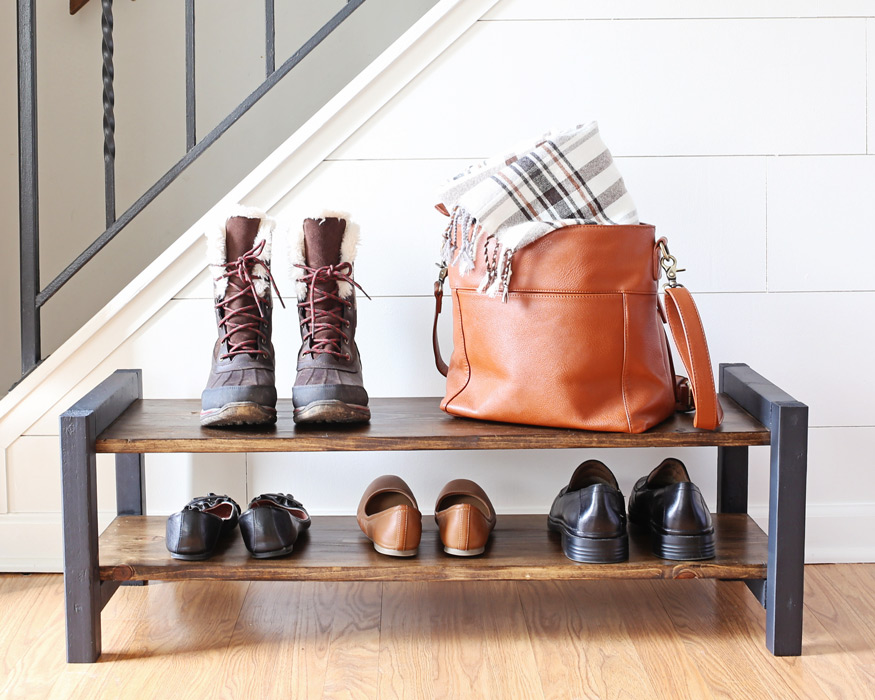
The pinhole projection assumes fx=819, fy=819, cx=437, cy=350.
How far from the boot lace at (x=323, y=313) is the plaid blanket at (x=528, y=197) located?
0.51 feet

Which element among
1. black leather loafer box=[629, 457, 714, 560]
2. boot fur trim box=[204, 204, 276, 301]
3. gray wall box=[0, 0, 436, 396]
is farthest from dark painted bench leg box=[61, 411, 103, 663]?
gray wall box=[0, 0, 436, 396]

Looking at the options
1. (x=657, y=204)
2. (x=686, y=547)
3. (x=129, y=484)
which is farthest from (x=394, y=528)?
(x=657, y=204)

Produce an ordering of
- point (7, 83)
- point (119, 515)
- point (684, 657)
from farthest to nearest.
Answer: point (7, 83) → point (119, 515) → point (684, 657)

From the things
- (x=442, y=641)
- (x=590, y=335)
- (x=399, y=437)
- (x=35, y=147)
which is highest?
(x=35, y=147)

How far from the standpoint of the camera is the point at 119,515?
124cm

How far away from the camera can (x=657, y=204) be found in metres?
1.31

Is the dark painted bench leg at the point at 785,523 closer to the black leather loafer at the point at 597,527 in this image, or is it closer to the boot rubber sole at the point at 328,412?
the black leather loafer at the point at 597,527

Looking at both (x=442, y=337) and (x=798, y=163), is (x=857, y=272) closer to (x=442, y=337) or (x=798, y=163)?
(x=798, y=163)

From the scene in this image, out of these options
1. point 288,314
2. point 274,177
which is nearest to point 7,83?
point 274,177

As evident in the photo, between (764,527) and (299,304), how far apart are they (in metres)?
0.86

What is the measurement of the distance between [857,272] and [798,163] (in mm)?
203

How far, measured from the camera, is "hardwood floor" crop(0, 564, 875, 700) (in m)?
0.95

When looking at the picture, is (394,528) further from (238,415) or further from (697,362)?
(697,362)

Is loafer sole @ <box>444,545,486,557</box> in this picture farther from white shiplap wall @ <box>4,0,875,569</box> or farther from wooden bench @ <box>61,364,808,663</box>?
white shiplap wall @ <box>4,0,875,569</box>
